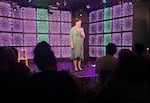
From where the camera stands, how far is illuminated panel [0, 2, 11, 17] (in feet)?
29.1

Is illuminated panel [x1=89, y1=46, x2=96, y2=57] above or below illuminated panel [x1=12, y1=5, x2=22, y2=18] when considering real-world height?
below

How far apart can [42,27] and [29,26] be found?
23.0 inches

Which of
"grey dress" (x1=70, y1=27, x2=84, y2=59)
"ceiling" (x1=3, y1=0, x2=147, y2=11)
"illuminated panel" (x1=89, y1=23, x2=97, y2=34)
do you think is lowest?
"grey dress" (x1=70, y1=27, x2=84, y2=59)

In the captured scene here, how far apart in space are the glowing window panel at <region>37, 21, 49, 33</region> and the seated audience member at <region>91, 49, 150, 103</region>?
7694mm

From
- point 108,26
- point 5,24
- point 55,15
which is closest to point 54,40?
point 55,15

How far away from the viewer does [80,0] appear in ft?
33.6

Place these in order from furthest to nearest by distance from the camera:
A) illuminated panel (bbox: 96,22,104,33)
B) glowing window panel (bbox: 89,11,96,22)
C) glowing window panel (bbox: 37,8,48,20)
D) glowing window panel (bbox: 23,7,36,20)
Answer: glowing window panel (bbox: 89,11,96,22), illuminated panel (bbox: 96,22,104,33), glowing window panel (bbox: 37,8,48,20), glowing window panel (bbox: 23,7,36,20)

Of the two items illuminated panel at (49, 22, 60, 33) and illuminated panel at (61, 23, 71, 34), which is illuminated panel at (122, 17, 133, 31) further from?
illuminated panel at (49, 22, 60, 33)

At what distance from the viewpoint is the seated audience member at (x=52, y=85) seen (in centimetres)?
211

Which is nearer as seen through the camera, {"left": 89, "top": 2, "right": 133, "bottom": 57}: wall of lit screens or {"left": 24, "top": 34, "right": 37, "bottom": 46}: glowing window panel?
{"left": 89, "top": 2, "right": 133, "bottom": 57}: wall of lit screens

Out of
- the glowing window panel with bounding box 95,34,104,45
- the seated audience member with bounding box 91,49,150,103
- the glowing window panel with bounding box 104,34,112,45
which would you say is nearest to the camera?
the seated audience member with bounding box 91,49,150,103

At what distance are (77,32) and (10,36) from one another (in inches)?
114

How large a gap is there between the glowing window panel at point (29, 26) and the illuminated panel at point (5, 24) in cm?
87

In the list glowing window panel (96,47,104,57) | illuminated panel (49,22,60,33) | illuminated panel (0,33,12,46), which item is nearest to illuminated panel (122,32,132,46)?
glowing window panel (96,47,104,57)
